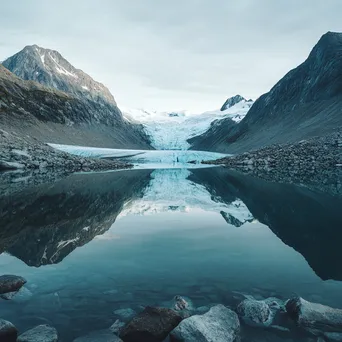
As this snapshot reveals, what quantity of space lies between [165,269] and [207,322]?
3156mm

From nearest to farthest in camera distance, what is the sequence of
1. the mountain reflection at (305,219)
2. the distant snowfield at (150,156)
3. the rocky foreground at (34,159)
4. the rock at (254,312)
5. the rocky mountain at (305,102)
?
the rock at (254,312) → the mountain reflection at (305,219) → the rocky foreground at (34,159) → the rocky mountain at (305,102) → the distant snowfield at (150,156)

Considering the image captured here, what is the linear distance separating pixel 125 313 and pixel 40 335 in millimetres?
1597

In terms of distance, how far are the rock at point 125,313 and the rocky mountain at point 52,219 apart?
11.5 feet

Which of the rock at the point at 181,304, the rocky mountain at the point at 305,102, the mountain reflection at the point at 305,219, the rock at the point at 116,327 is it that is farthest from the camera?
the rocky mountain at the point at 305,102

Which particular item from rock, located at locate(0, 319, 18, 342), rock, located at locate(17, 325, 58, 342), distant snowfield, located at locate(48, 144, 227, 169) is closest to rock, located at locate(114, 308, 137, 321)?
rock, located at locate(17, 325, 58, 342)

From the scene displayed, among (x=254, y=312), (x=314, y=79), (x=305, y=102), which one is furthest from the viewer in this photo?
(x=314, y=79)

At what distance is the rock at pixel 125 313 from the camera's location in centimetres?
639

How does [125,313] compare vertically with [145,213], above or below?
below

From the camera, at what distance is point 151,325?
5.82m

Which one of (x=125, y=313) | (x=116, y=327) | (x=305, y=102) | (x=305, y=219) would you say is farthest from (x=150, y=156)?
(x=116, y=327)

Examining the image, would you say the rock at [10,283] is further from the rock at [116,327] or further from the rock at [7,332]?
the rock at [116,327]

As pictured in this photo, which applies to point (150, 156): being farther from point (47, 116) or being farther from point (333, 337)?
point (333, 337)

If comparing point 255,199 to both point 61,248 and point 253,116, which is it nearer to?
point 61,248

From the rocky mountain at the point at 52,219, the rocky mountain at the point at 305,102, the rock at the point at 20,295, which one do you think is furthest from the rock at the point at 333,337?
the rocky mountain at the point at 305,102
